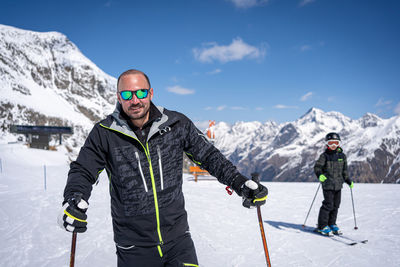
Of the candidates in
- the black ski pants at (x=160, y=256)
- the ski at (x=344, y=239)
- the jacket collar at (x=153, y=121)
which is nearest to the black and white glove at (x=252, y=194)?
the black ski pants at (x=160, y=256)

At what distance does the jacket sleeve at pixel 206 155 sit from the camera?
107 inches

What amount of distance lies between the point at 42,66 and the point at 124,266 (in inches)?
7887

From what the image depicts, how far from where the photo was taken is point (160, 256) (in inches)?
95.7

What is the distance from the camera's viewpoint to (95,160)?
2.54 m

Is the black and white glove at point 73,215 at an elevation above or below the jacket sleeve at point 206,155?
below

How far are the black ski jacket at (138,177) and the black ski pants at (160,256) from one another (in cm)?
6

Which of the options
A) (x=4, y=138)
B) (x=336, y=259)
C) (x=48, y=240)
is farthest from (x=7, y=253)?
(x=4, y=138)

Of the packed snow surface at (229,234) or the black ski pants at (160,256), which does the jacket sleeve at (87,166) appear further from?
the packed snow surface at (229,234)

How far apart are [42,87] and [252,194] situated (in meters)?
184

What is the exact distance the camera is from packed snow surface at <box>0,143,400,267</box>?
209 inches

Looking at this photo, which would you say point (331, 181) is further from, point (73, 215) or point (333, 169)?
point (73, 215)

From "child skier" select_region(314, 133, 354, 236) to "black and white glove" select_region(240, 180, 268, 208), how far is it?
199 inches

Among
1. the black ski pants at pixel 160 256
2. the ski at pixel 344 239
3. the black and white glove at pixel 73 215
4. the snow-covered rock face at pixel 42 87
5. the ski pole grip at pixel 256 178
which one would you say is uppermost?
the snow-covered rock face at pixel 42 87

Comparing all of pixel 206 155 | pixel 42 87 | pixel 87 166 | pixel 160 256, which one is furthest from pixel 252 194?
pixel 42 87
